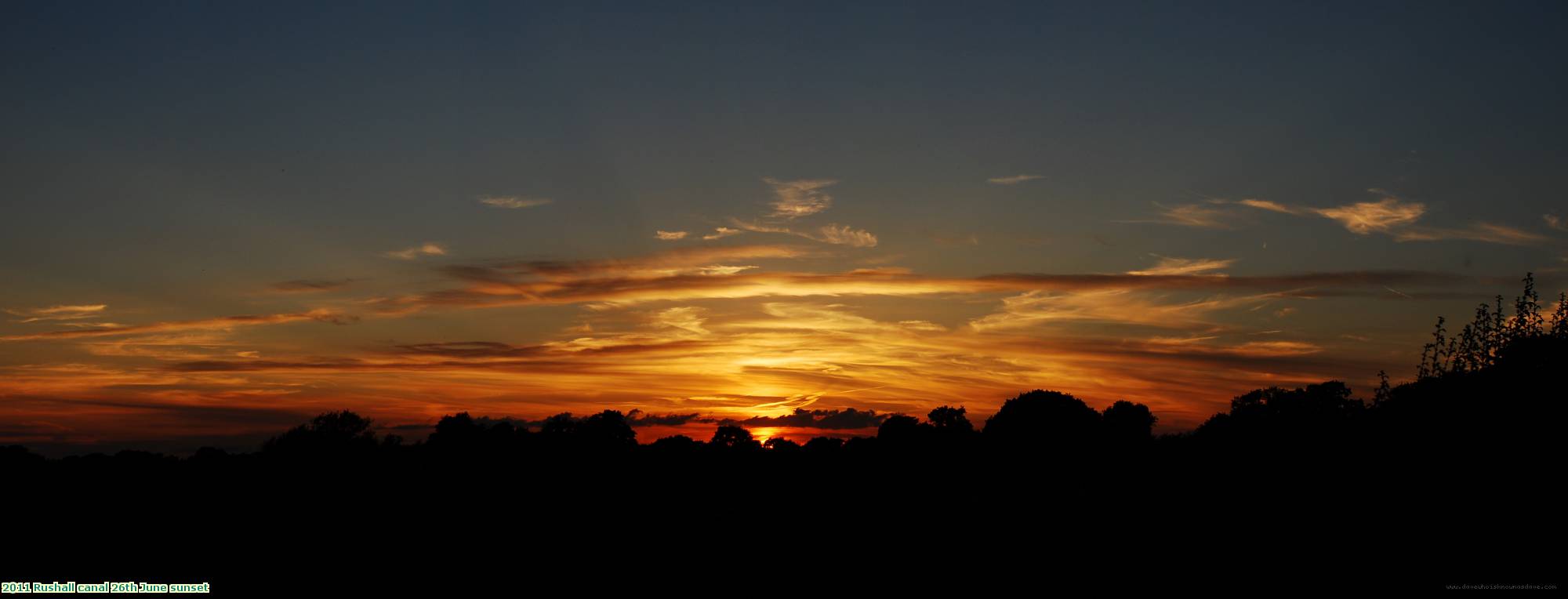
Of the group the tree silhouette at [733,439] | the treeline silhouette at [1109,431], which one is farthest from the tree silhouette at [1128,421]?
the tree silhouette at [733,439]

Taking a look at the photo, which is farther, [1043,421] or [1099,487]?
[1043,421]

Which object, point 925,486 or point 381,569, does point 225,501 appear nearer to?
point 381,569

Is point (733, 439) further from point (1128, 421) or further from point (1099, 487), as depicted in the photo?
point (1099, 487)

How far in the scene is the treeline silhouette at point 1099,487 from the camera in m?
52.8

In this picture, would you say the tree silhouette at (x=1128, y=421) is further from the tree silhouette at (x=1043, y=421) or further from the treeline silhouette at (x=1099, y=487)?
the treeline silhouette at (x=1099, y=487)

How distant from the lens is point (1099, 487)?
227 ft

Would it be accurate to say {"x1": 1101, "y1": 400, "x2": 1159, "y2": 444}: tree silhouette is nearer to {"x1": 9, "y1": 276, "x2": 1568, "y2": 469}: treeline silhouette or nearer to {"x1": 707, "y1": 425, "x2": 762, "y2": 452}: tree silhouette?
{"x1": 9, "y1": 276, "x2": 1568, "y2": 469}: treeline silhouette

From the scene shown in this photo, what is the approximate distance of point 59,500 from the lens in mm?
80500

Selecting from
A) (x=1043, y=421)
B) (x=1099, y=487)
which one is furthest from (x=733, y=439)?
(x=1099, y=487)

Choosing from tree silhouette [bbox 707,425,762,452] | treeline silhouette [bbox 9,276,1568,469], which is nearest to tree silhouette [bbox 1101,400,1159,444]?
treeline silhouette [bbox 9,276,1568,469]

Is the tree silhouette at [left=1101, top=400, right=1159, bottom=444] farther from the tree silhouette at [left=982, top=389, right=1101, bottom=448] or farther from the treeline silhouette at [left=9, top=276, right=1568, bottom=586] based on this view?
the treeline silhouette at [left=9, top=276, right=1568, bottom=586]

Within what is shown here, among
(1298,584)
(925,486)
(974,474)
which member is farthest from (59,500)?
(1298,584)

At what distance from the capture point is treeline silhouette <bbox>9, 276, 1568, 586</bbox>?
52.8 m

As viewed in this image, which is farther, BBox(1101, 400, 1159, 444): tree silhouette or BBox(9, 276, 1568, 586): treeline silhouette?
BBox(1101, 400, 1159, 444): tree silhouette
